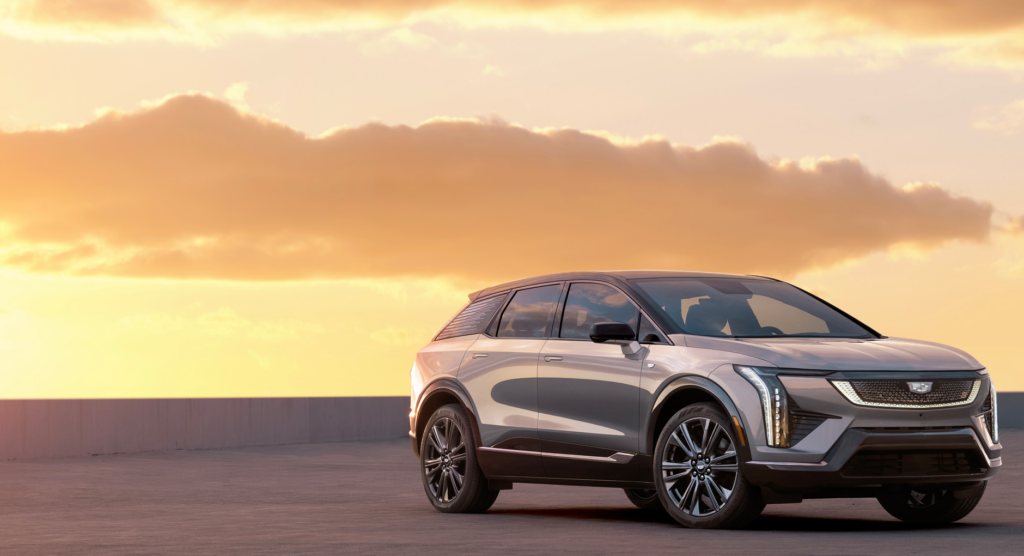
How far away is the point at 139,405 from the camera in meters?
24.4

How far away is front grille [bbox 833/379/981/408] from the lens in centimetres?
945

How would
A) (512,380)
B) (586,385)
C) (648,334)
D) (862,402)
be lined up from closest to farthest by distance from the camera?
1. (862,402)
2. (648,334)
3. (586,385)
4. (512,380)

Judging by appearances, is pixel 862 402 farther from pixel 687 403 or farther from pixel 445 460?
pixel 445 460

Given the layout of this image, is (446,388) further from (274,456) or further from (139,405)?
(139,405)

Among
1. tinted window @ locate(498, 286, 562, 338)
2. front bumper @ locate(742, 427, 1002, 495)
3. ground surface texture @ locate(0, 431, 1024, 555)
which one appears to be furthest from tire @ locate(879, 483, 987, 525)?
tinted window @ locate(498, 286, 562, 338)

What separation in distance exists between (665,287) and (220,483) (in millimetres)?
8022

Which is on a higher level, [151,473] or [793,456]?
[793,456]

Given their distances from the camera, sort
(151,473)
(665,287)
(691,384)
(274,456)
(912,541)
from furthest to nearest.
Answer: (274,456), (151,473), (665,287), (691,384), (912,541)

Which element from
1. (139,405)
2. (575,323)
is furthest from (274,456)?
(575,323)

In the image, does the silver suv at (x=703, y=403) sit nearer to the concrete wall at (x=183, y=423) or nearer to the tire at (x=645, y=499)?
the tire at (x=645, y=499)

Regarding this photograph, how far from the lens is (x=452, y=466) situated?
12117 millimetres

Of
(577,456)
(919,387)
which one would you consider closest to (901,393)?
(919,387)

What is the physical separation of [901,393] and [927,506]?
174 cm

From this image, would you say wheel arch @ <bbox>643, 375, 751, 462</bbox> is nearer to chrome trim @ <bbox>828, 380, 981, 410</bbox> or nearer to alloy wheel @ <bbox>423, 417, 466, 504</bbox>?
chrome trim @ <bbox>828, 380, 981, 410</bbox>
